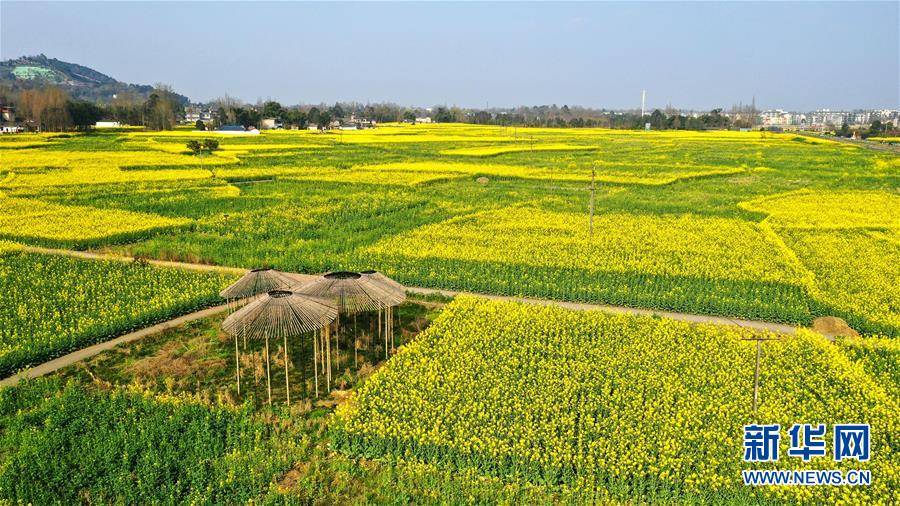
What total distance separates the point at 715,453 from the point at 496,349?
20.3 ft

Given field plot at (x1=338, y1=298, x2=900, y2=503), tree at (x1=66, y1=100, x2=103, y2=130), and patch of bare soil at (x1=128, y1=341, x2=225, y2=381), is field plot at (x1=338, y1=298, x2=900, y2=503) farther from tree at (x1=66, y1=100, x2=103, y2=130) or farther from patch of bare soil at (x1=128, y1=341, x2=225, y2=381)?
tree at (x1=66, y1=100, x2=103, y2=130)

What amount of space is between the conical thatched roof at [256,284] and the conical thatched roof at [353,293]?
1616 mm

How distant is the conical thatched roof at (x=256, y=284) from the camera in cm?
1845

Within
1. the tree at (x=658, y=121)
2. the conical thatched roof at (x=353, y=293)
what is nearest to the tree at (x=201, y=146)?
the conical thatched roof at (x=353, y=293)

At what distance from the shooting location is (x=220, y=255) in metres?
26.7

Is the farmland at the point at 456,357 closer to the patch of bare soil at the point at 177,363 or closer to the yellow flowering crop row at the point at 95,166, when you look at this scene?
the patch of bare soil at the point at 177,363

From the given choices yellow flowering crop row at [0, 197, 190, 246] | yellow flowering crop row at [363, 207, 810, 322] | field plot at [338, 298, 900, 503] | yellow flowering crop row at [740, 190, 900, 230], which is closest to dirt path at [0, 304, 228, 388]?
yellow flowering crop row at [363, 207, 810, 322]

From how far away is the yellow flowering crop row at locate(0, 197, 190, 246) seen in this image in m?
28.6

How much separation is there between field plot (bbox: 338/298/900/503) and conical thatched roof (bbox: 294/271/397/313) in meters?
1.66

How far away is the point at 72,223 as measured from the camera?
31078mm

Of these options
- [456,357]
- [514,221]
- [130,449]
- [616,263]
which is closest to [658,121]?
[514,221]

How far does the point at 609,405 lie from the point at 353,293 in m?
7.81

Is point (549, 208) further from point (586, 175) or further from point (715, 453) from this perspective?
point (715, 453)

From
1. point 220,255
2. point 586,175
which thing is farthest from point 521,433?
point 586,175
